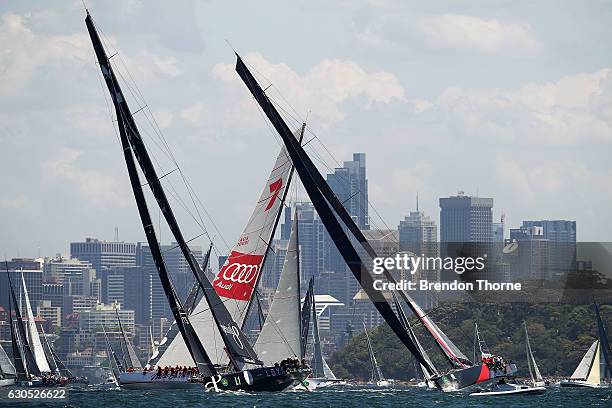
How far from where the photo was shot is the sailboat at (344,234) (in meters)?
71.7

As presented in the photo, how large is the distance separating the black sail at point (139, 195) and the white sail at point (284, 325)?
40.3 feet

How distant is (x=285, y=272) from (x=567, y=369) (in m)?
92.0

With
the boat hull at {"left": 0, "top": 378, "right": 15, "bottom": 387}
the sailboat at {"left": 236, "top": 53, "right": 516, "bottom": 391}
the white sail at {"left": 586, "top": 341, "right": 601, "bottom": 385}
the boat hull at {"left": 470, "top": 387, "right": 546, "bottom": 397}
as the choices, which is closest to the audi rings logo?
the sailboat at {"left": 236, "top": 53, "right": 516, "bottom": 391}

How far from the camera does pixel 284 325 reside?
85562mm

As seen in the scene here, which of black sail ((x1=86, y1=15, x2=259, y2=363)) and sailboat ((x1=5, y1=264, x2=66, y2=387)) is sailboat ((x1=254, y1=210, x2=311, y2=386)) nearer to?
black sail ((x1=86, y1=15, x2=259, y2=363))

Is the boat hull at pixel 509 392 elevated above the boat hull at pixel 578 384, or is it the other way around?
the boat hull at pixel 578 384

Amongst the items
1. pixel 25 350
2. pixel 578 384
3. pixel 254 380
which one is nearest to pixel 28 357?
pixel 25 350

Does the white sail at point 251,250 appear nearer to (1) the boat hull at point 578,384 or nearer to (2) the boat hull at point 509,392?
(2) the boat hull at point 509,392

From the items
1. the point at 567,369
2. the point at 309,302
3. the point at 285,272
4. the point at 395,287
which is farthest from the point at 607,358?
the point at 567,369

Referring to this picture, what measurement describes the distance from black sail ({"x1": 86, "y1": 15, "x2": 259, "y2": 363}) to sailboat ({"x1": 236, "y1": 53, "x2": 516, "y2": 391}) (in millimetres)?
5973

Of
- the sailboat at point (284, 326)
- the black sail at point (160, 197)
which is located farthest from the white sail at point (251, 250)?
the black sail at point (160, 197)

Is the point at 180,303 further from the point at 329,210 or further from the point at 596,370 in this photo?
the point at 596,370

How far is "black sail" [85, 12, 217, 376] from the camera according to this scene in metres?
69.0

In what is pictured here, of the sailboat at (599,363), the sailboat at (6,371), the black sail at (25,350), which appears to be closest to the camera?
the sailboat at (6,371)
